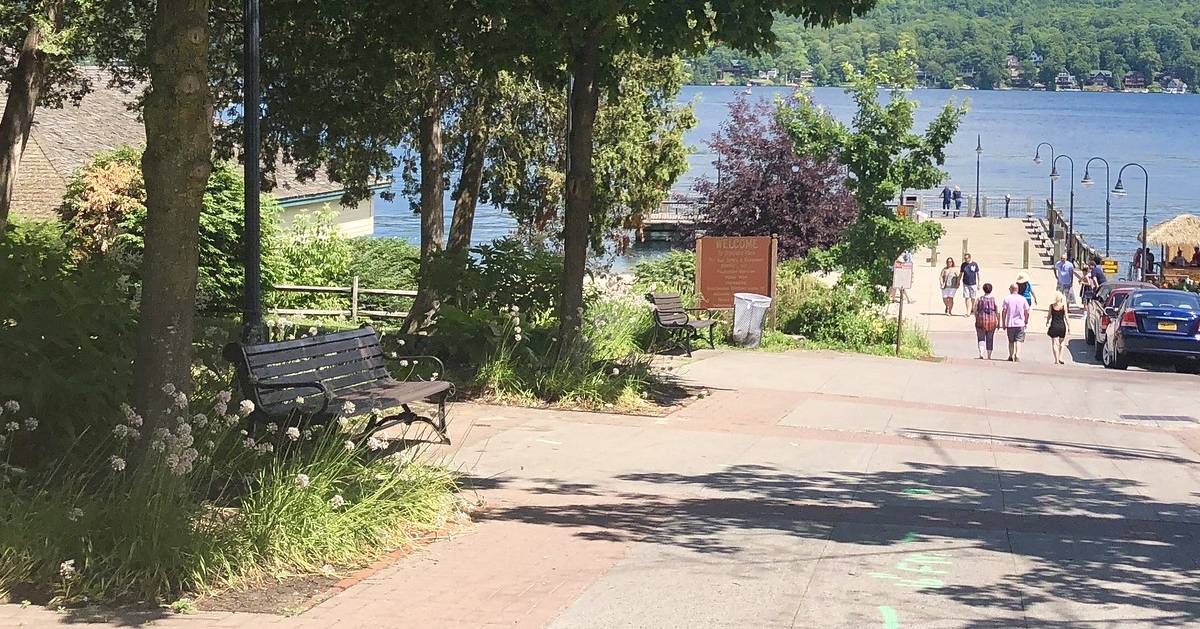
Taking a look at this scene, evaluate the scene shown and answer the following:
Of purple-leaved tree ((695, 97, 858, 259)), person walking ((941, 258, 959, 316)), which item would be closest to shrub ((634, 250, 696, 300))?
person walking ((941, 258, 959, 316))

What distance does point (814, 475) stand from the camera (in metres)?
10.2

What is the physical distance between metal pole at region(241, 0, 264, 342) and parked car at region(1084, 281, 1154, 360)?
20406 mm

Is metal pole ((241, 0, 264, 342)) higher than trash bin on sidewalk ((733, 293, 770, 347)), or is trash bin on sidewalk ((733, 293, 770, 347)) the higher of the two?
metal pole ((241, 0, 264, 342))

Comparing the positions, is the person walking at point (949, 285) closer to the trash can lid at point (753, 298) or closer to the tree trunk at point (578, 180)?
the trash can lid at point (753, 298)

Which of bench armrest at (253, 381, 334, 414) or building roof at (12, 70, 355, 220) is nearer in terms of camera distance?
bench armrest at (253, 381, 334, 414)

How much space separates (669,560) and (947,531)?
199cm

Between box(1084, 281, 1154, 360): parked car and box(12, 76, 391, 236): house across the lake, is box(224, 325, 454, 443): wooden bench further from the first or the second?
box(1084, 281, 1154, 360): parked car

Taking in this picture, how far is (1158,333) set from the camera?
79.7 ft

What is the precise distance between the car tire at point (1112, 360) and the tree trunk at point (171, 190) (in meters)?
21.3

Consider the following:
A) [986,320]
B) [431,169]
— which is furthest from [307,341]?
[986,320]

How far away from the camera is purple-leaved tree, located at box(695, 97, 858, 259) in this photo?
39.9 meters

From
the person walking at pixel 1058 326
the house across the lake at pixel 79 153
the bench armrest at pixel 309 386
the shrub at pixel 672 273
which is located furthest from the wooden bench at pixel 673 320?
the bench armrest at pixel 309 386

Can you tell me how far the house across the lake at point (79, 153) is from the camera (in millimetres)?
28922

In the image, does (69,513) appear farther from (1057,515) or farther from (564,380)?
(564,380)
